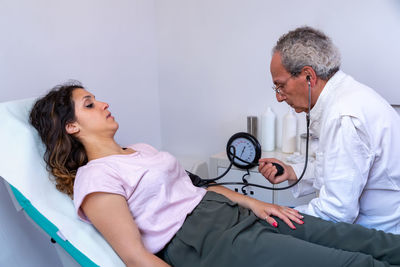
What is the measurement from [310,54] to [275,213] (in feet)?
1.88

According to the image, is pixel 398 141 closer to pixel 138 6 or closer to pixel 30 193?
pixel 30 193

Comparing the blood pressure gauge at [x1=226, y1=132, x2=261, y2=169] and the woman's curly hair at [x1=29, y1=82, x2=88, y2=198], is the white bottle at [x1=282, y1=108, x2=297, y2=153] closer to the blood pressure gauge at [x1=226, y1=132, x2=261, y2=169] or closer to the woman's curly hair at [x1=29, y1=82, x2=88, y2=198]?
the blood pressure gauge at [x1=226, y1=132, x2=261, y2=169]

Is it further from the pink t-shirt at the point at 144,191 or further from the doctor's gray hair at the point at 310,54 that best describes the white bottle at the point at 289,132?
the pink t-shirt at the point at 144,191

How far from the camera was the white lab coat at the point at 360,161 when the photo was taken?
0.97 metres

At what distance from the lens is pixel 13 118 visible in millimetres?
1100

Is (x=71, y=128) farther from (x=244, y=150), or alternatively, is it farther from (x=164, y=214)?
(x=244, y=150)

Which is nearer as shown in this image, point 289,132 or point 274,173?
point 274,173

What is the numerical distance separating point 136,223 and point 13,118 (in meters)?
0.56

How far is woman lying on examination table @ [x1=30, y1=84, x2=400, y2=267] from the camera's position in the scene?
35.4 inches

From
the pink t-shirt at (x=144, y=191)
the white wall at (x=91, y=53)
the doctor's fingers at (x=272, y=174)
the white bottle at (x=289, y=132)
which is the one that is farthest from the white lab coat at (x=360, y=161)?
the white wall at (x=91, y=53)

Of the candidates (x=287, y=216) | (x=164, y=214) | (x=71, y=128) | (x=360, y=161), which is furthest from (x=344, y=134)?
(x=71, y=128)

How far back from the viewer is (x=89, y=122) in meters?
1.16

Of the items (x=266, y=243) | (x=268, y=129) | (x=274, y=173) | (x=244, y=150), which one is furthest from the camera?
(x=268, y=129)

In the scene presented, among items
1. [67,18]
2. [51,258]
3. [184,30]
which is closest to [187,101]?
[184,30]
